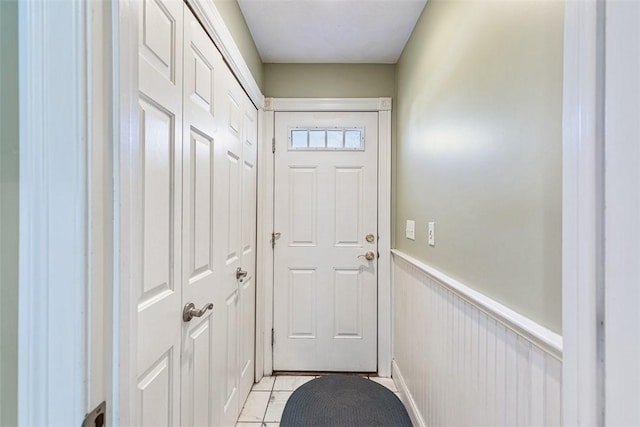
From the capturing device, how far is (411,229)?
74.5 inches

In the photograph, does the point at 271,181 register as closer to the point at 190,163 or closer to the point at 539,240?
the point at 190,163

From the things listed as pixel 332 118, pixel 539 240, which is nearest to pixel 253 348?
pixel 332 118

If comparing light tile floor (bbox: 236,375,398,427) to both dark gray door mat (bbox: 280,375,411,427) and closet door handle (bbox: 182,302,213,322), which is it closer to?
dark gray door mat (bbox: 280,375,411,427)

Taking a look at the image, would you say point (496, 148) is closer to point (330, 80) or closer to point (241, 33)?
point (241, 33)

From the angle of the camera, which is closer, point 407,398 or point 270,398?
point 407,398

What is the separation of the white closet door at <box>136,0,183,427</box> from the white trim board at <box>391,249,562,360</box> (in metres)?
1.00

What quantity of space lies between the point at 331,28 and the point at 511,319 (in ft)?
5.99

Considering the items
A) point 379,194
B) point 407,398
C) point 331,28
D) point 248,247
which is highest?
point 331,28

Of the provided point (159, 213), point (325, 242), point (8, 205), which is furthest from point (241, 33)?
point (8, 205)

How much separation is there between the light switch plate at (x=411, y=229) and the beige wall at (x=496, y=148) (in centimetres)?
16

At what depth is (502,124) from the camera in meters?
0.95

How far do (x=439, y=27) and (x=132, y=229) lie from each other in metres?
1.62

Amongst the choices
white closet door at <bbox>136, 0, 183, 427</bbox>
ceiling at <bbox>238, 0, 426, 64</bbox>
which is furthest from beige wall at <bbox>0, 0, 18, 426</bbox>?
ceiling at <bbox>238, 0, 426, 64</bbox>

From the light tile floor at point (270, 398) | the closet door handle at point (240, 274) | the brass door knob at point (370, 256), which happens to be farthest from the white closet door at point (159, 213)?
the brass door knob at point (370, 256)
